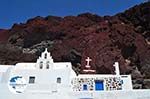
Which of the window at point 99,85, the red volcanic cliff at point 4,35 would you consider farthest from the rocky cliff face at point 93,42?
the window at point 99,85

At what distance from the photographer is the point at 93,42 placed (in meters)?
43.0

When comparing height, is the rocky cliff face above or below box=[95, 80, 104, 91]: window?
above

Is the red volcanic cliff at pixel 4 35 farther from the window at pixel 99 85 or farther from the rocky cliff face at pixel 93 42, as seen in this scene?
the window at pixel 99 85

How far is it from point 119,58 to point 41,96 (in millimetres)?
Answer: 18570

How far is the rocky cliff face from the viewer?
39.5 metres

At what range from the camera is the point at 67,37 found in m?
46.8

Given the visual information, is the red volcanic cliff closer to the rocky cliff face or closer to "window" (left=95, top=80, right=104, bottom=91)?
the rocky cliff face

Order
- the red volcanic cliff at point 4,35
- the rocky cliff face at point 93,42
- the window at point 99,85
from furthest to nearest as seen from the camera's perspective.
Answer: the red volcanic cliff at point 4,35, the rocky cliff face at point 93,42, the window at point 99,85

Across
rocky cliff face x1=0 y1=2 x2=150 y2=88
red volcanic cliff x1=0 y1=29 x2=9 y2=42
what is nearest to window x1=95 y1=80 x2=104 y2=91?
rocky cliff face x1=0 y1=2 x2=150 y2=88

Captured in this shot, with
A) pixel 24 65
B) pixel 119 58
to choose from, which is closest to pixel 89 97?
pixel 24 65

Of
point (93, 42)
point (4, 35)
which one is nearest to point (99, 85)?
point (93, 42)

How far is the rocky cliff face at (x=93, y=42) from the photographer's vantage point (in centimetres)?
3947

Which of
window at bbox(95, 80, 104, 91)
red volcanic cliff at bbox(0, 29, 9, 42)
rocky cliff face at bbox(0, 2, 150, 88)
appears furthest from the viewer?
red volcanic cliff at bbox(0, 29, 9, 42)

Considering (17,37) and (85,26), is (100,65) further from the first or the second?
(17,37)
